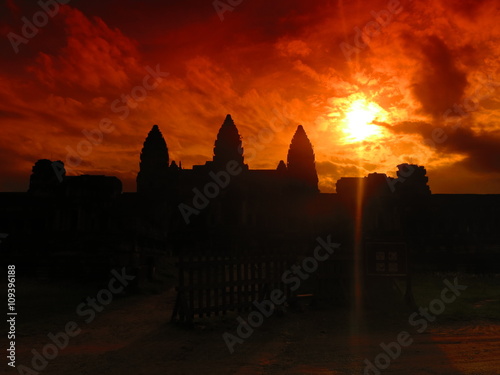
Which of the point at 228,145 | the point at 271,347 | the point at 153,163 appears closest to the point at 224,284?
the point at 271,347

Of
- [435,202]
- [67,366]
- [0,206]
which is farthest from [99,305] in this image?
[435,202]

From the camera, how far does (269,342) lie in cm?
905

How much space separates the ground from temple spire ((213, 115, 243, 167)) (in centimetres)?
4424

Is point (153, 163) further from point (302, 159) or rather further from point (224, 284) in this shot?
point (224, 284)

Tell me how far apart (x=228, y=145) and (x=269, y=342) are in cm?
5068

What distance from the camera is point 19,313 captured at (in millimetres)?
12320

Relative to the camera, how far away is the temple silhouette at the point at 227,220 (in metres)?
20.9

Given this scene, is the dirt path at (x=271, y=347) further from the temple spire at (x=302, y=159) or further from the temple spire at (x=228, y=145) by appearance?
the temple spire at (x=302, y=159)

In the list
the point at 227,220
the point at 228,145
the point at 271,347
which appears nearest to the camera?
the point at 271,347

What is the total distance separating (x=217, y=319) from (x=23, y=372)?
5067mm

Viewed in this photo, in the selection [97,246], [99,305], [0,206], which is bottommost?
[99,305]

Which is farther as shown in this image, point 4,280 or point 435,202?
point 435,202

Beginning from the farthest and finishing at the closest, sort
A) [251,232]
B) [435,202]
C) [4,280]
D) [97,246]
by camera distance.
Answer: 1. [251,232]
2. [435,202]
3. [97,246]
4. [4,280]

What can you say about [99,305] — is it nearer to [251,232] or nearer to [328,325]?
[328,325]
